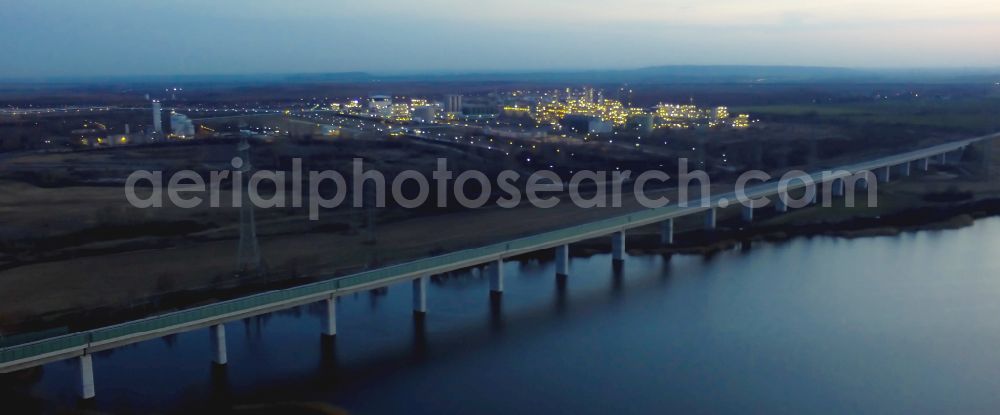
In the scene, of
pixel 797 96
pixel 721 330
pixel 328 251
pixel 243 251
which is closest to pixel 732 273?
pixel 721 330

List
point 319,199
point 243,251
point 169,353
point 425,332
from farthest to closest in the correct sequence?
point 319,199 < point 243,251 < point 425,332 < point 169,353

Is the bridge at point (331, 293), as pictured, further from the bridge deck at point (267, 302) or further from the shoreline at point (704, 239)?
→ the shoreline at point (704, 239)

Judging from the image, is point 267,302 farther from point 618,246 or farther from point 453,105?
point 453,105

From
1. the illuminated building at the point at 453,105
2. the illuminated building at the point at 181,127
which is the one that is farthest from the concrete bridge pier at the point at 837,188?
the illuminated building at the point at 453,105

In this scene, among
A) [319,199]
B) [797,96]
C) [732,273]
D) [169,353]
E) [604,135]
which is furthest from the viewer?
[797,96]

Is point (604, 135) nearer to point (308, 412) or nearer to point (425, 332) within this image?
point (425, 332)

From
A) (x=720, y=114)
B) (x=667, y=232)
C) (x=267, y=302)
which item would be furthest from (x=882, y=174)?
(x=267, y=302)
